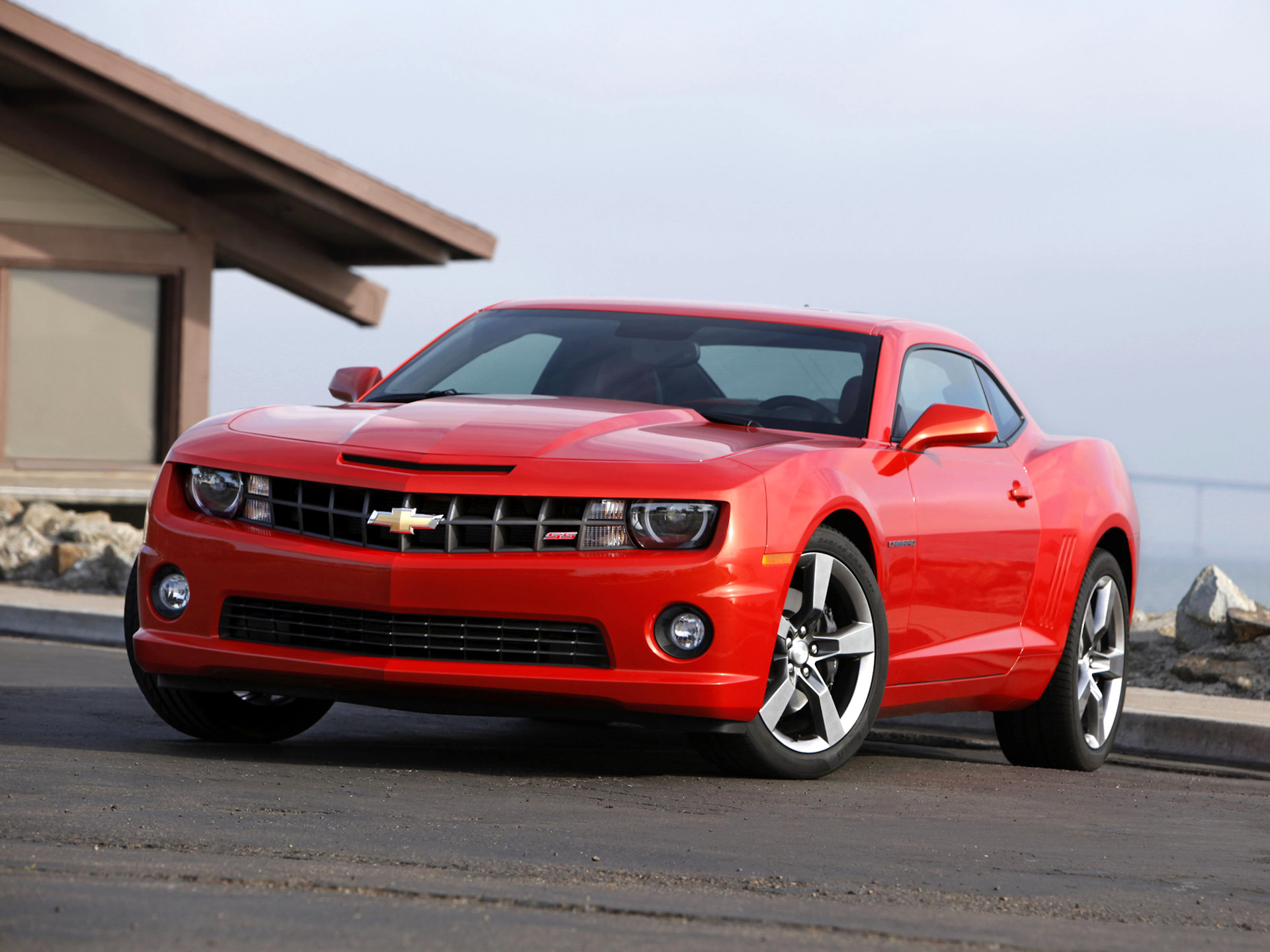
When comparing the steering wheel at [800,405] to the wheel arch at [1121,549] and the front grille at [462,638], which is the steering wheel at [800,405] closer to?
the front grille at [462,638]

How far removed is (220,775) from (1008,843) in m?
2.24

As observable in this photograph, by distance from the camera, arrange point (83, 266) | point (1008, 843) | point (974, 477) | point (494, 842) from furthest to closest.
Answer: point (83, 266) < point (974, 477) < point (1008, 843) < point (494, 842)

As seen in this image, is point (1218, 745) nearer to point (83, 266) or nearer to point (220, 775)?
point (220, 775)

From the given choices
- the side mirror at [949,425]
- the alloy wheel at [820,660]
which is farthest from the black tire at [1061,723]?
the alloy wheel at [820,660]

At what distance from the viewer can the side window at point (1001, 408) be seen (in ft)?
25.2

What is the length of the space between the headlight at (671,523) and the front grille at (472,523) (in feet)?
0.16

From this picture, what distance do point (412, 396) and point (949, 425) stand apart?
6.24 feet

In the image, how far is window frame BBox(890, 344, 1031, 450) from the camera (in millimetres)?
6871

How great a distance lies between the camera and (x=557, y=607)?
217 inches

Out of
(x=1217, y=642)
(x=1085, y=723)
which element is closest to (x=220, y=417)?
(x=1085, y=723)

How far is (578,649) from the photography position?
5.60 metres

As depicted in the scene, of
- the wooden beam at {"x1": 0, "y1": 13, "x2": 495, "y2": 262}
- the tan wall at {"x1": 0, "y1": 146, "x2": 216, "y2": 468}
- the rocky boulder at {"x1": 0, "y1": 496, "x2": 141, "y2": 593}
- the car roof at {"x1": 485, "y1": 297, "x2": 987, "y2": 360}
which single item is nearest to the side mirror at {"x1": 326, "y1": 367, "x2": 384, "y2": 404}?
the car roof at {"x1": 485, "y1": 297, "x2": 987, "y2": 360}

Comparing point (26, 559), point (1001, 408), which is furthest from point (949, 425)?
point (26, 559)

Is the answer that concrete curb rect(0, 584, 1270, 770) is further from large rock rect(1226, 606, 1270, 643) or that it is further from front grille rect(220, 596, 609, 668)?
front grille rect(220, 596, 609, 668)
